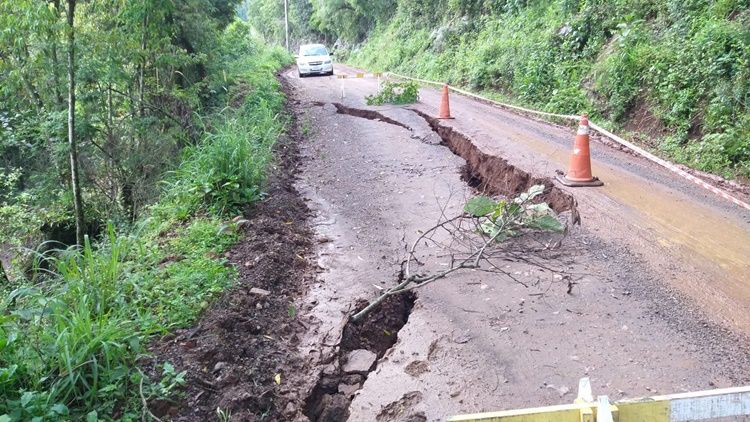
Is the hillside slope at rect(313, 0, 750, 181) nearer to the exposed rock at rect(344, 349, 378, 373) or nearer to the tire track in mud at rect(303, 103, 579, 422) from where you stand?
the tire track in mud at rect(303, 103, 579, 422)

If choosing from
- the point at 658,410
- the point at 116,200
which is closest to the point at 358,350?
the point at 658,410

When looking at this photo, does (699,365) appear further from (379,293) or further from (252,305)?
(252,305)

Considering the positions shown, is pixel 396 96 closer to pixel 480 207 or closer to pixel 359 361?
pixel 480 207

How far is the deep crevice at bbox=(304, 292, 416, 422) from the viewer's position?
3.22 metres

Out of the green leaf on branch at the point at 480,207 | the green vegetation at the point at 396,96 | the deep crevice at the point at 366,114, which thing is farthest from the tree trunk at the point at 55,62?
the green vegetation at the point at 396,96

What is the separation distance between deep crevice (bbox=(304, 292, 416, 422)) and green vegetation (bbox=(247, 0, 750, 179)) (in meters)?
5.50

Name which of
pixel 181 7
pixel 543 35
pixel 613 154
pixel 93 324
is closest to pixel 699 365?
pixel 93 324

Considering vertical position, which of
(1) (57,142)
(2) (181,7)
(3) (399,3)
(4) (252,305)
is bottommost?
(4) (252,305)

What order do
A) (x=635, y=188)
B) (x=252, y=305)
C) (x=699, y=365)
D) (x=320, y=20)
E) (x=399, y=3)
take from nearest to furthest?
(x=699, y=365) → (x=252, y=305) → (x=635, y=188) → (x=399, y=3) → (x=320, y=20)

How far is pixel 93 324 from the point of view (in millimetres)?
3174

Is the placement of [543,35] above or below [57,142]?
above

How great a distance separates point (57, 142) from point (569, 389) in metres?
7.83

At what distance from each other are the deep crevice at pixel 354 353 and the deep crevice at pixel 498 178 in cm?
234

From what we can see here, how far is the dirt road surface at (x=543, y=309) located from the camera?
10.1ft
